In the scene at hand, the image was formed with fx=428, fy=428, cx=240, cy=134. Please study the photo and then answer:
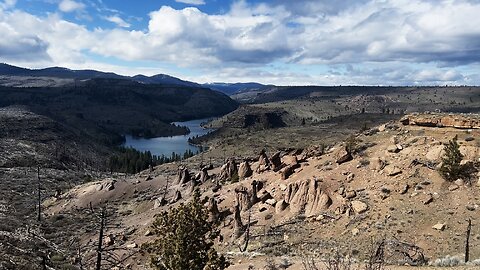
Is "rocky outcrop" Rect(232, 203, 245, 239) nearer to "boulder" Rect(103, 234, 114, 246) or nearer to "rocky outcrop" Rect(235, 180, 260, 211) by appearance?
"rocky outcrop" Rect(235, 180, 260, 211)

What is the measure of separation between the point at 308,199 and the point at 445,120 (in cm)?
2083

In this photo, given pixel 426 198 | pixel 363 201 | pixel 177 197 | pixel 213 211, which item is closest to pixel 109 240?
pixel 213 211

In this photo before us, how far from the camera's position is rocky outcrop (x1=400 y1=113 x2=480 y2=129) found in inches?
2007

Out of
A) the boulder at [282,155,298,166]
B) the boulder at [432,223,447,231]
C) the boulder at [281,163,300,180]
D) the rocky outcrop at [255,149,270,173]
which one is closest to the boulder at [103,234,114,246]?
the rocky outcrop at [255,149,270,173]

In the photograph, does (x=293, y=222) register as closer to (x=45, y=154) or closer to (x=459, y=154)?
(x=459, y=154)

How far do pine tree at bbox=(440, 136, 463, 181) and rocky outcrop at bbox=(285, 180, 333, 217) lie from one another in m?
11.5

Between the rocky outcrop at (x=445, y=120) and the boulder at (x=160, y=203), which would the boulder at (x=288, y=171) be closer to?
the rocky outcrop at (x=445, y=120)

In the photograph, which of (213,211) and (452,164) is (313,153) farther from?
(452,164)

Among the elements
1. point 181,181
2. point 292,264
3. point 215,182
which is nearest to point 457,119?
point 292,264

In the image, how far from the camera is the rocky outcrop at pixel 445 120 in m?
51.0

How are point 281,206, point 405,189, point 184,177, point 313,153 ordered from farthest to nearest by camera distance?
point 184,177
point 313,153
point 281,206
point 405,189

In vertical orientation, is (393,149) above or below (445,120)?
below

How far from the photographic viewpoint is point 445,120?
52812 millimetres

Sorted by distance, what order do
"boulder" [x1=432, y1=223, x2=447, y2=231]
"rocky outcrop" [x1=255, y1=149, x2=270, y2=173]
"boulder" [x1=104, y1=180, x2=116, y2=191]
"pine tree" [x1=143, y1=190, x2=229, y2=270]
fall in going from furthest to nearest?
"boulder" [x1=104, y1=180, x2=116, y2=191] < "rocky outcrop" [x1=255, y1=149, x2=270, y2=173] < "boulder" [x1=432, y1=223, x2=447, y2=231] < "pine tree" [x1=143, y1=190, x2=229, y2=270]
